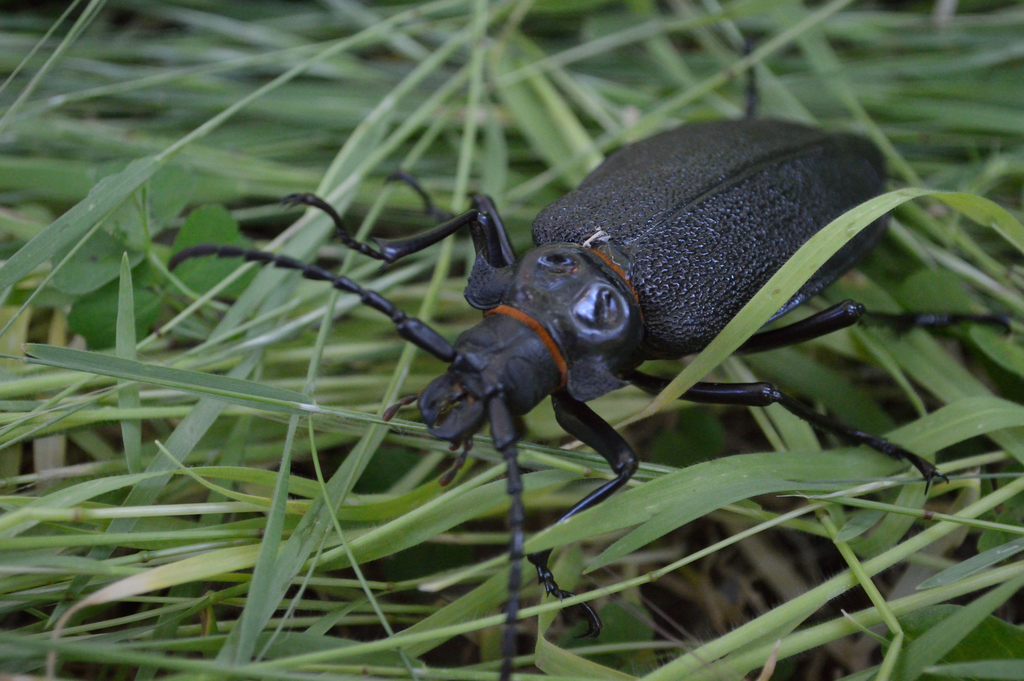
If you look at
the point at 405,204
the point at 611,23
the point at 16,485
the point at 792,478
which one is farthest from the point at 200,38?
the point at 792,478

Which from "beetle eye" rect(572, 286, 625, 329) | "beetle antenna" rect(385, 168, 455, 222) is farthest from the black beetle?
"beetle antenna" rect(385, 168, 455, 222)

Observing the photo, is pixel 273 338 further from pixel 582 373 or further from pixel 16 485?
pixel 582 373

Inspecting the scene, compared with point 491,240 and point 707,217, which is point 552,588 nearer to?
point 491,240

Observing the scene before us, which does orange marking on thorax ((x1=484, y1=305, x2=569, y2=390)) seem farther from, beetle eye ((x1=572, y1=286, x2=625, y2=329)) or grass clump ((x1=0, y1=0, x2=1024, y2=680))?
grass clump ((x1=0, y1=0, x2=1024, y2=680))

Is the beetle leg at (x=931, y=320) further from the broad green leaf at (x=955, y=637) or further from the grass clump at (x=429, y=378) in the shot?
the broad green leaf at (x=955, y=637)

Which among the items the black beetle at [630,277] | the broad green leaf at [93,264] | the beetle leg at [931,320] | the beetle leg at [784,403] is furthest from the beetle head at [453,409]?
the beetle leg at [931,320]

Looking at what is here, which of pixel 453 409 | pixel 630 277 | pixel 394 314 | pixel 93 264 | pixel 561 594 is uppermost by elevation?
pixel 93 264

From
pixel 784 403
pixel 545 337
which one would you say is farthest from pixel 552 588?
pixel 784 403
